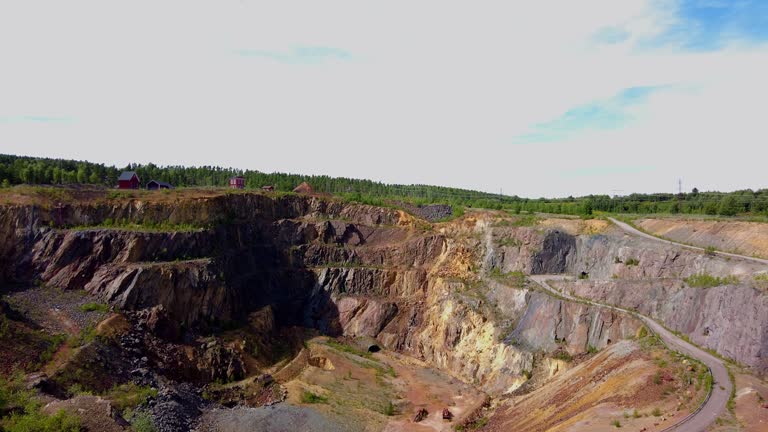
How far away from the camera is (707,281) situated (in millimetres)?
40312

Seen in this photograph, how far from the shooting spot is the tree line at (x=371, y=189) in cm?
7275

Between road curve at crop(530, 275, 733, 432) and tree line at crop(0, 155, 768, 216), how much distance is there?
105 ft

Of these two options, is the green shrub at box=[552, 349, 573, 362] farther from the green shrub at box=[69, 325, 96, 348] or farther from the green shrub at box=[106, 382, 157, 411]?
the green shrub at box=[69, 325, 96, 348]

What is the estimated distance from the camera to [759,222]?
49.7m

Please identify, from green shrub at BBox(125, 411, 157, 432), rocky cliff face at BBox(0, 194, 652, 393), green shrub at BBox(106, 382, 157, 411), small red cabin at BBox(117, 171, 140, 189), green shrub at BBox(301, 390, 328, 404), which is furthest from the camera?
small red cabin at BBox(117, 171, 140, 189)

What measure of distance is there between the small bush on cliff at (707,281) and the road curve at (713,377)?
4.14 meters

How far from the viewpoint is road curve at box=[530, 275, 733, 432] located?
26016 mm

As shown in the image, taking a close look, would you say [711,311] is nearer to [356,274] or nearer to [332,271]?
[356,274]

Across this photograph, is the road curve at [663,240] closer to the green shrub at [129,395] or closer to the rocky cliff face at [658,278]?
the rocky cliff face at [658,278]

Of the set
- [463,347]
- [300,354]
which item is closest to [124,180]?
[300,354]

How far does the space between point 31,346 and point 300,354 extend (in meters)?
25.0

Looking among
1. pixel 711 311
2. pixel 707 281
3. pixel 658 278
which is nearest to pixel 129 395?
pixel 711 311

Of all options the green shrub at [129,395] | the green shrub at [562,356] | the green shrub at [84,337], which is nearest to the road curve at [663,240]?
the green shrub at [562,356]

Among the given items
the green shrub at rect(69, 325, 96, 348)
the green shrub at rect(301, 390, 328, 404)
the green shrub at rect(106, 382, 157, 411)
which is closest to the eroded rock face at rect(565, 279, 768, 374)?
the green shrub at rect(301, 390, 328, 404)
